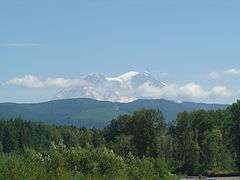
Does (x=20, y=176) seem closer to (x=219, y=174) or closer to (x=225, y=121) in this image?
(x=219, y=174)

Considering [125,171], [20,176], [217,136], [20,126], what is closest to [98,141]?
[20,126]

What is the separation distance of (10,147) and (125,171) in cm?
12280

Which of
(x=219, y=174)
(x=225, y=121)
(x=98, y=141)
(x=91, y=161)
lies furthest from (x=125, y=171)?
(x=98, y=141)

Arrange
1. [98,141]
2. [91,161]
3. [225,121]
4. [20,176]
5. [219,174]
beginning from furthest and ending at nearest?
[98,141]
[225,121]
[219,174]
[91,161]
[20,176]

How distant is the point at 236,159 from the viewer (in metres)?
134

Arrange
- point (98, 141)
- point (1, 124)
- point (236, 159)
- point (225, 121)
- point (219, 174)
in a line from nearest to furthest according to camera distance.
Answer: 1. point (219, 174)
2. point (236, 159)
3. point (225, 121)
4. point (98, 141)
5. point (1, 124)

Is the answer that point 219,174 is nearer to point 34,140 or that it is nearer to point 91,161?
point 91,161

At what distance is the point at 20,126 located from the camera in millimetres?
193500

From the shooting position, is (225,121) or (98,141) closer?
(225,121)

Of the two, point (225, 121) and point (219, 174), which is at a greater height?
point (225, 121)

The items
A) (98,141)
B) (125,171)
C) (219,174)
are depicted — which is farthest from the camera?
(98,141)

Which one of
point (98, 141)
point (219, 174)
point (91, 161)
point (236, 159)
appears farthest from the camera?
point (98, 141)

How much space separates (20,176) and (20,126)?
159437mm

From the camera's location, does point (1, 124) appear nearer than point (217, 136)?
No
